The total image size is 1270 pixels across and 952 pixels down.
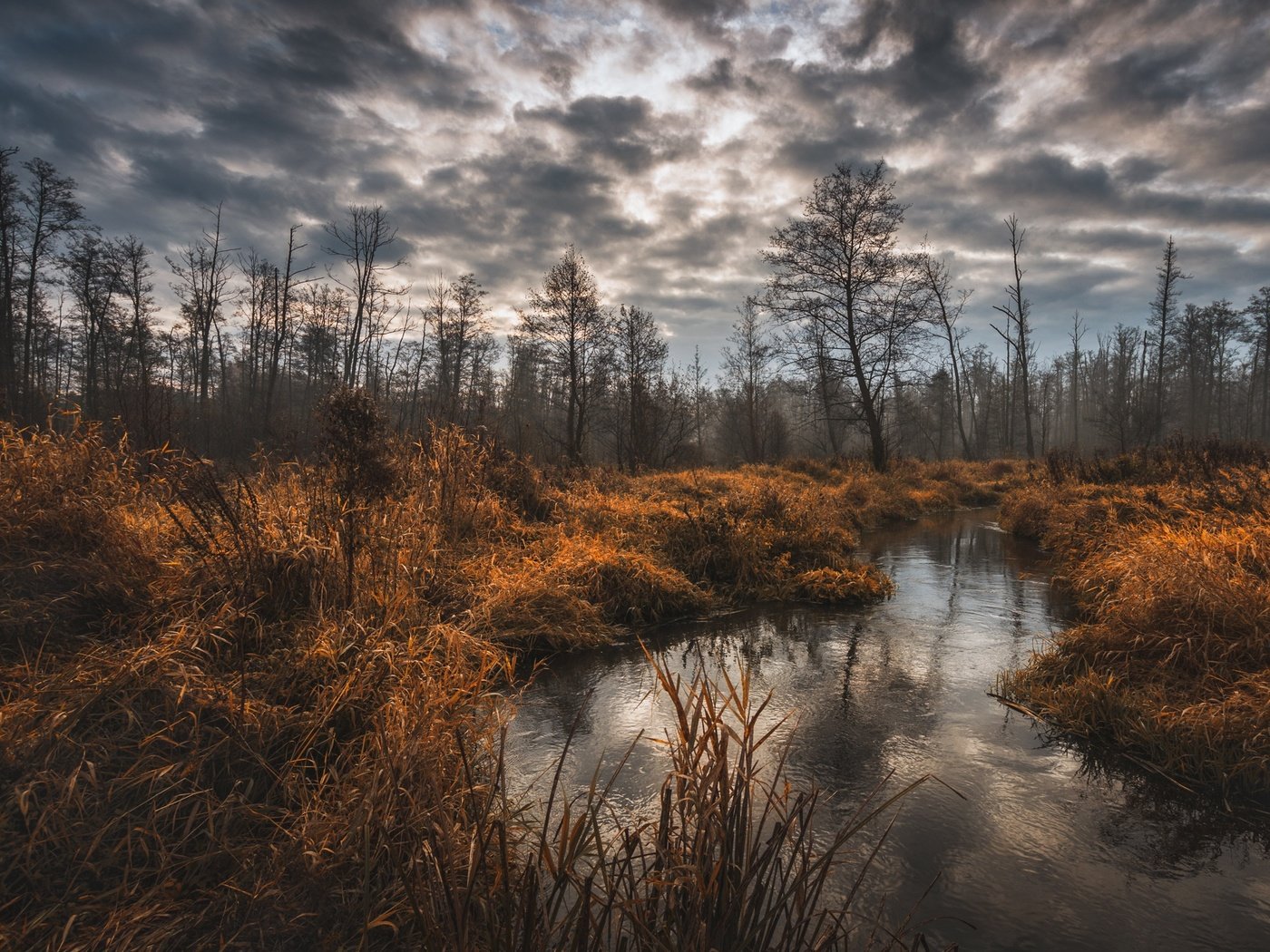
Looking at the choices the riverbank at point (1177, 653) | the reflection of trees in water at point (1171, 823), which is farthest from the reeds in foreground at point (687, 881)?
the riverbank at point (1177, 653)

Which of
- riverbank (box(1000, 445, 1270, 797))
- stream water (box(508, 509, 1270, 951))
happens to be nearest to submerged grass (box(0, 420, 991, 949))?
stream water (box(508, 509, 1270, 951))

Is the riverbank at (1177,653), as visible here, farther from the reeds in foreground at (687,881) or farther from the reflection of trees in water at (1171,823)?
the reeds in foreground at (687,881)

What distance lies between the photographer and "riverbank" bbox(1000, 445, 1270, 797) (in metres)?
3.38

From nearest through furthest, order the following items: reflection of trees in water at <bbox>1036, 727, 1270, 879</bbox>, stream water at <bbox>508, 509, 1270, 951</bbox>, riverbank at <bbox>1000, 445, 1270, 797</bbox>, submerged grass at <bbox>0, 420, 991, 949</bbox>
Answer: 1. submerged grass at <bbox>0, 420, 991, 949</bbox>
2. stream water at <bbox>508, 509, 1270, 951</bbox>
3. reflection of trees in water at <bbox>1036, 727, 1270, 879</bbox>
4. riverbank at <bbox>1000, 445, 1270, 797</bbox>

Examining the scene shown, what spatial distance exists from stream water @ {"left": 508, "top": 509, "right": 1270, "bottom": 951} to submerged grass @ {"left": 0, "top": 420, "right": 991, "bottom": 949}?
13.1 inches

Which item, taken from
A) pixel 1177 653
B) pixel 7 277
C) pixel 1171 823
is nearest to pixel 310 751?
pixel 1171 823

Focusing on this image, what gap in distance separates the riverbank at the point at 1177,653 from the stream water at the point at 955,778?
0.34m

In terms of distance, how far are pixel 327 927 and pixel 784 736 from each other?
282cm

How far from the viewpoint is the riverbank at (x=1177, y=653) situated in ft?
11.1

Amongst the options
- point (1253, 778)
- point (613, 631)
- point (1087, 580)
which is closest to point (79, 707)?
point (613, 631)

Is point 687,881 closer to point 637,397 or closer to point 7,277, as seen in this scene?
point 637,397

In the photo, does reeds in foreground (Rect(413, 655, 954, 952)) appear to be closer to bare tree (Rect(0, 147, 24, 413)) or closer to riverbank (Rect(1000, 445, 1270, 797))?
riverbank (Rect(1000, 445, 1270, 797))

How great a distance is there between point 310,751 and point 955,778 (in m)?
3.55

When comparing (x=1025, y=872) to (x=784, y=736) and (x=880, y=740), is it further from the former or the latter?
(x=784, y=736)
